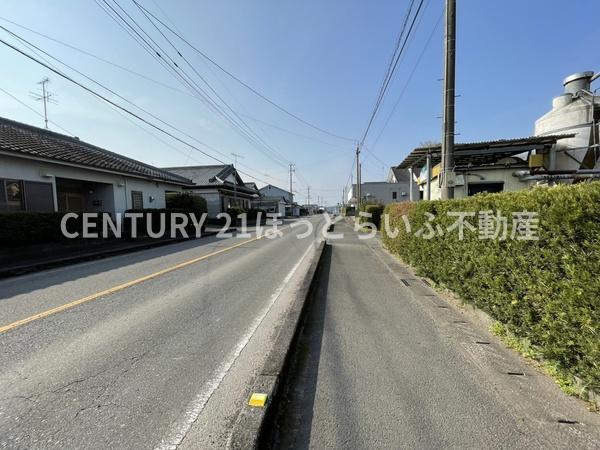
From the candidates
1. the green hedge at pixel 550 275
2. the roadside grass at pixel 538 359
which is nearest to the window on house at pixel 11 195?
the green hedge at pixel 550 275

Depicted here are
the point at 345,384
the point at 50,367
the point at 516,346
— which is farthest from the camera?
the point at 516,346

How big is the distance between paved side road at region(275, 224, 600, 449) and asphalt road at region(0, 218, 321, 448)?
26.1 inches

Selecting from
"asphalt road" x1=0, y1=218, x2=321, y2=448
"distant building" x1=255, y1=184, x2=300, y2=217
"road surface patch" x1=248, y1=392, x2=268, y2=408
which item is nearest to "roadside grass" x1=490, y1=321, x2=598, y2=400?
"road surface patch" x1=248, y1=392, x2=268, y2=408

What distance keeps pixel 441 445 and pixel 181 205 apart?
75.5 ft

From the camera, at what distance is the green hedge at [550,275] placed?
2365mm

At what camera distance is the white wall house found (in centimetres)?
1110

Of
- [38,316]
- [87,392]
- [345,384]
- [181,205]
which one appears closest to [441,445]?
[345,384]

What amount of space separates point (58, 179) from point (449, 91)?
16.3 m

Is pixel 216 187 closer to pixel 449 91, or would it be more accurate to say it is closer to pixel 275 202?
pixel 449 91

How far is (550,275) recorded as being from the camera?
9.03 feet

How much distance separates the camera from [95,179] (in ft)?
48.9

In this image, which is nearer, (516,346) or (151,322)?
(516,346)

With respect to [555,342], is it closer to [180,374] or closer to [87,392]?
[180,374]

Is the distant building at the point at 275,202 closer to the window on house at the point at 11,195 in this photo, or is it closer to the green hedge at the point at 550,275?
the window on house at the point at 11,195
